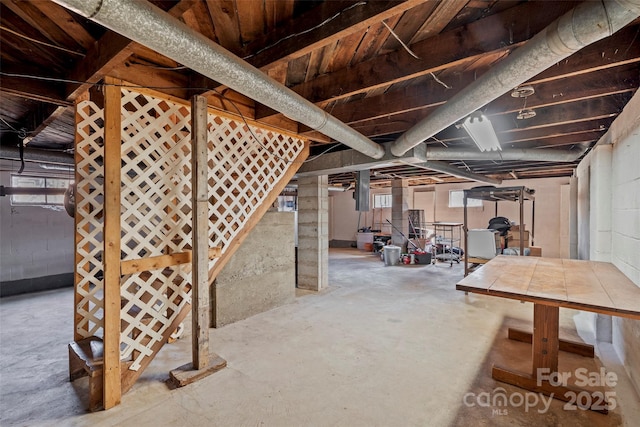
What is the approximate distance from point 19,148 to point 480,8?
212 inches

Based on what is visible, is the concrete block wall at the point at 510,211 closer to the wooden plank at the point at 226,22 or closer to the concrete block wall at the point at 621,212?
the concrete block wall at the point at 621,212

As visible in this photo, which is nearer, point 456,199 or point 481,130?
point 481,130

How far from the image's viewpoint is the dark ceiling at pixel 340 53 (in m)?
→ 1.60

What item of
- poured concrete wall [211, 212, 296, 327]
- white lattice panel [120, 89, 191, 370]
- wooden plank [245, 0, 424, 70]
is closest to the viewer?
wooden plank [245, 0, 424, 70]

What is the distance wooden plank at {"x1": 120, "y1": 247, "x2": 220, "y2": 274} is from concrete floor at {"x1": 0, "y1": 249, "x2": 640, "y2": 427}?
0.92 meters

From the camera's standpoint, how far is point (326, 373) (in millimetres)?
2393

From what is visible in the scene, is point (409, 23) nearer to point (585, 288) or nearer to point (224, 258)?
point (585, 288)

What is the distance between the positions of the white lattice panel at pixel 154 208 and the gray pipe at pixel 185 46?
1047 millimetres

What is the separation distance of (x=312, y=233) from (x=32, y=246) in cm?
514

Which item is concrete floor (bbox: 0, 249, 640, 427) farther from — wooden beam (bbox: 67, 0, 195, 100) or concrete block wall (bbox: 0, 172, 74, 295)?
wooden beam (bbox: 67, 0, 195, 100)

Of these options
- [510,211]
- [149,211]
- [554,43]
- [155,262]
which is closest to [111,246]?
[155,262]

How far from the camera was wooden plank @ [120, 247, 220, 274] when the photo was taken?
2.14 metres

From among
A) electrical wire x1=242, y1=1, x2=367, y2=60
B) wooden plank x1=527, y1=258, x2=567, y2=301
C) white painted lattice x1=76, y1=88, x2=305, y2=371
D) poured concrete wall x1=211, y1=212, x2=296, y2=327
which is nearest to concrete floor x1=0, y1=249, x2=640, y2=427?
poured concrete wall x1=211, y1=212, x2=296, y2=327

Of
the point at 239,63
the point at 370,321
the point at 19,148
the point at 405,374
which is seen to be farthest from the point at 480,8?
the point at 19,148
